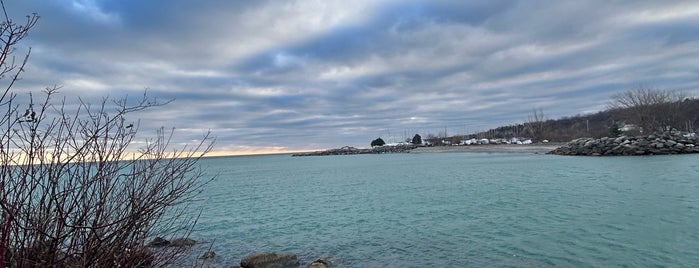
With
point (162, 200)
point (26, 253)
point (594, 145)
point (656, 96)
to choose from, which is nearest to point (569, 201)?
point (162, 200)

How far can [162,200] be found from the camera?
208 inches

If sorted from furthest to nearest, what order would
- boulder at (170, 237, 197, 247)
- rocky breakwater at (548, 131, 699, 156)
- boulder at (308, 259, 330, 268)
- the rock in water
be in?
rocky breakwater at (548, 131, 699, 156) < the rock in water < boulder at (308, 259, 330, 268) < boulder at (170, 237, 197, 247)

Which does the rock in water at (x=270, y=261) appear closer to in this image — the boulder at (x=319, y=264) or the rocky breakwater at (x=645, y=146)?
the boulder at (x=319, y=264)

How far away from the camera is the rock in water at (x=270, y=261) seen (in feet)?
40.1

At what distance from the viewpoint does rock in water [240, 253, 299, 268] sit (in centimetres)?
1223

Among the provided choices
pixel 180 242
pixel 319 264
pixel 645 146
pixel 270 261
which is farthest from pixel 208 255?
pixel 645 146

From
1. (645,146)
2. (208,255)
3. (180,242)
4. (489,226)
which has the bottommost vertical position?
(208,255)

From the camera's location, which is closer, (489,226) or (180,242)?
(180,242)

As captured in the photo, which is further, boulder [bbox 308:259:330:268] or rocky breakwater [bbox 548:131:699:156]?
rocky breakwater [bbox 548:131:699:156]

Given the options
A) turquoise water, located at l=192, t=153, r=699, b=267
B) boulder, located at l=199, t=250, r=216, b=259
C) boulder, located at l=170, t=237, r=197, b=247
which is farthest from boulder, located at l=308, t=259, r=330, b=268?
boulder, located at l=199, t=250, r=216, b=259

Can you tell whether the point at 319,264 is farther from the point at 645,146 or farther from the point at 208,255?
the point at 645,146

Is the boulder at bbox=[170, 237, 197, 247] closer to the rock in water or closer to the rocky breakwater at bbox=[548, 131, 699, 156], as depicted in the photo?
the rock in water

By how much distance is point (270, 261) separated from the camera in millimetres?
12328

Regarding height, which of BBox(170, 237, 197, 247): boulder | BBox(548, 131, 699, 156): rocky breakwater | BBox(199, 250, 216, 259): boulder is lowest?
BBox(199, 250, 216, 259): boulder
